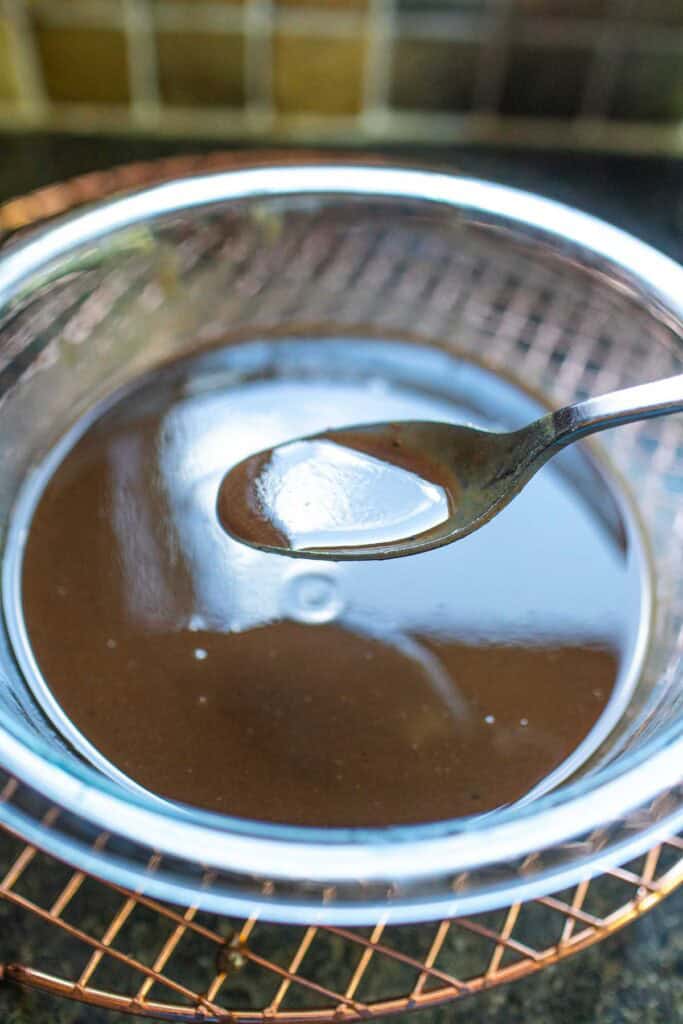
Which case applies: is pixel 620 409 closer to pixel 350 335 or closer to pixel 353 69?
pixel 350 335

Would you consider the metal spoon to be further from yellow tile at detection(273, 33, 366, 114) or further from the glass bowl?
yellow tile at detection(273, 33, 366, 114)

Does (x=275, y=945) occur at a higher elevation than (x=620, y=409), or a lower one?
lower

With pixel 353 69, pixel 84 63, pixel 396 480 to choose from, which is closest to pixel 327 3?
pixel 353 69

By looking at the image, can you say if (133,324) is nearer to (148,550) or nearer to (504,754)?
(148,550)

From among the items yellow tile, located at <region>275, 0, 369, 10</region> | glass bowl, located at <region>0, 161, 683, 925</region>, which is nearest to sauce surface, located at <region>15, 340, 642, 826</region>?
glass bowl, located at <region>0, 161, 683, 925</region>

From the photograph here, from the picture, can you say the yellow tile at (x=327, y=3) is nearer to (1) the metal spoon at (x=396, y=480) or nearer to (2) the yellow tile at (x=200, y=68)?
(2) the yellow tile at (x=200, y=68)
